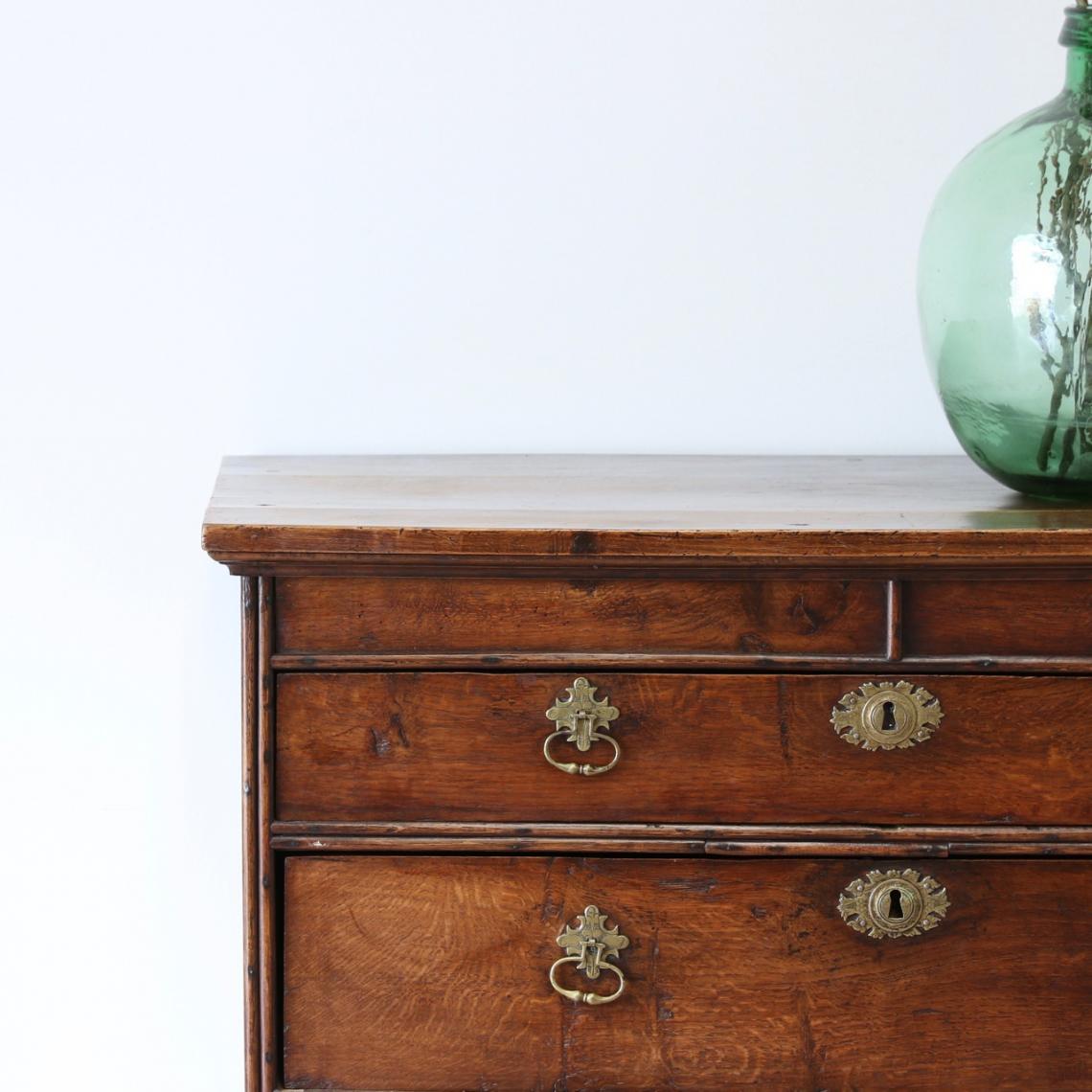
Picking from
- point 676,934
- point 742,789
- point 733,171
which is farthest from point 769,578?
point 733,171

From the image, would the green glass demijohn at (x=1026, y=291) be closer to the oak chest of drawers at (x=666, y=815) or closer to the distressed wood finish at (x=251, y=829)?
the oak chest of drawers at (x=666, y=815)

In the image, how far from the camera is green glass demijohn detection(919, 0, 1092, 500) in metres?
1.13

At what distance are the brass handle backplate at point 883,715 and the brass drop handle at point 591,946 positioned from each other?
245 millimetres

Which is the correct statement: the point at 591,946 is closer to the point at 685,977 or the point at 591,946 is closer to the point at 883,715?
the point at 685,977

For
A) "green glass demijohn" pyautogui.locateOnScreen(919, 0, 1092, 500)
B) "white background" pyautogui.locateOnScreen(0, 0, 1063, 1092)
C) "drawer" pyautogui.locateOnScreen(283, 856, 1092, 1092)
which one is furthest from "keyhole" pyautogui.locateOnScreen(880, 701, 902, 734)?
"white background" pyautogui.locateOnScreen(0, 0, 1063, 1092)

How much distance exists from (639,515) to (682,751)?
0.62 feet

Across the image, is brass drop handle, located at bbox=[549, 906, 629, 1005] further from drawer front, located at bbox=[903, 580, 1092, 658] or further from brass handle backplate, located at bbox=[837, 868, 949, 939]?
drawer front, located at bbox=[903, 580, 1092, 658]

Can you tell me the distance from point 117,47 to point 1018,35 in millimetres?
931

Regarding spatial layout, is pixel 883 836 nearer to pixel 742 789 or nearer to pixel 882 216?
pixel 742 789

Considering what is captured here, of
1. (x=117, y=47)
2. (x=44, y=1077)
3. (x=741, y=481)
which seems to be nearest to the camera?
(x=741, y=481)

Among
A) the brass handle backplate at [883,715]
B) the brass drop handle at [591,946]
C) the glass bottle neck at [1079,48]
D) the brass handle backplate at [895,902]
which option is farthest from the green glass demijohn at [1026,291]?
the brass drop handle at [591,946]

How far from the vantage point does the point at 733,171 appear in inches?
58.0

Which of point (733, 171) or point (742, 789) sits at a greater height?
point (733, 171)

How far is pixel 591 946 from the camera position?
3.70 feet
